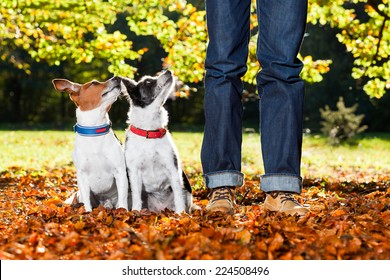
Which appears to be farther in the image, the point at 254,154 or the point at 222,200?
the point at 254,154

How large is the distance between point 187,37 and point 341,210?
253 inches

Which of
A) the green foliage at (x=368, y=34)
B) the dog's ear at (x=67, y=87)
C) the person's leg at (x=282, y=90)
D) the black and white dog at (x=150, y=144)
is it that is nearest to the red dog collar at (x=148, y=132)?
the black and white dog at (x=150, y=144)

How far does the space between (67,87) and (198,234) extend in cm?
150

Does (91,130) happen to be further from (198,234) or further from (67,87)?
(198,234)

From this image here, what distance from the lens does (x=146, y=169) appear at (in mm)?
4266

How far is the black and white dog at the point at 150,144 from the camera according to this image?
422 centimetres

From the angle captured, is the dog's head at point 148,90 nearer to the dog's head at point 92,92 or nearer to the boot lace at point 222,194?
the dog's head at point 92,92

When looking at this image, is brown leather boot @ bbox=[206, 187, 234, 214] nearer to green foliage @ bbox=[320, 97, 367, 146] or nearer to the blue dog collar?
the blue dog collar

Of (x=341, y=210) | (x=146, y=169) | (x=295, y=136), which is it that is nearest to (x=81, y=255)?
(x=146, y=169)

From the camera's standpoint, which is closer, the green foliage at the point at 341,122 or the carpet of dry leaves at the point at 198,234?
the carpet of dry leaves at the point at 198,234

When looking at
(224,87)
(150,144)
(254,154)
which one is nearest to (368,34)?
(224,87)

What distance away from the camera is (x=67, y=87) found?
13.7 ft

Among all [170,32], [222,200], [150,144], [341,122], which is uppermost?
[170,32]

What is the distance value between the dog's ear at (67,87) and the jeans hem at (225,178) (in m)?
1.07
